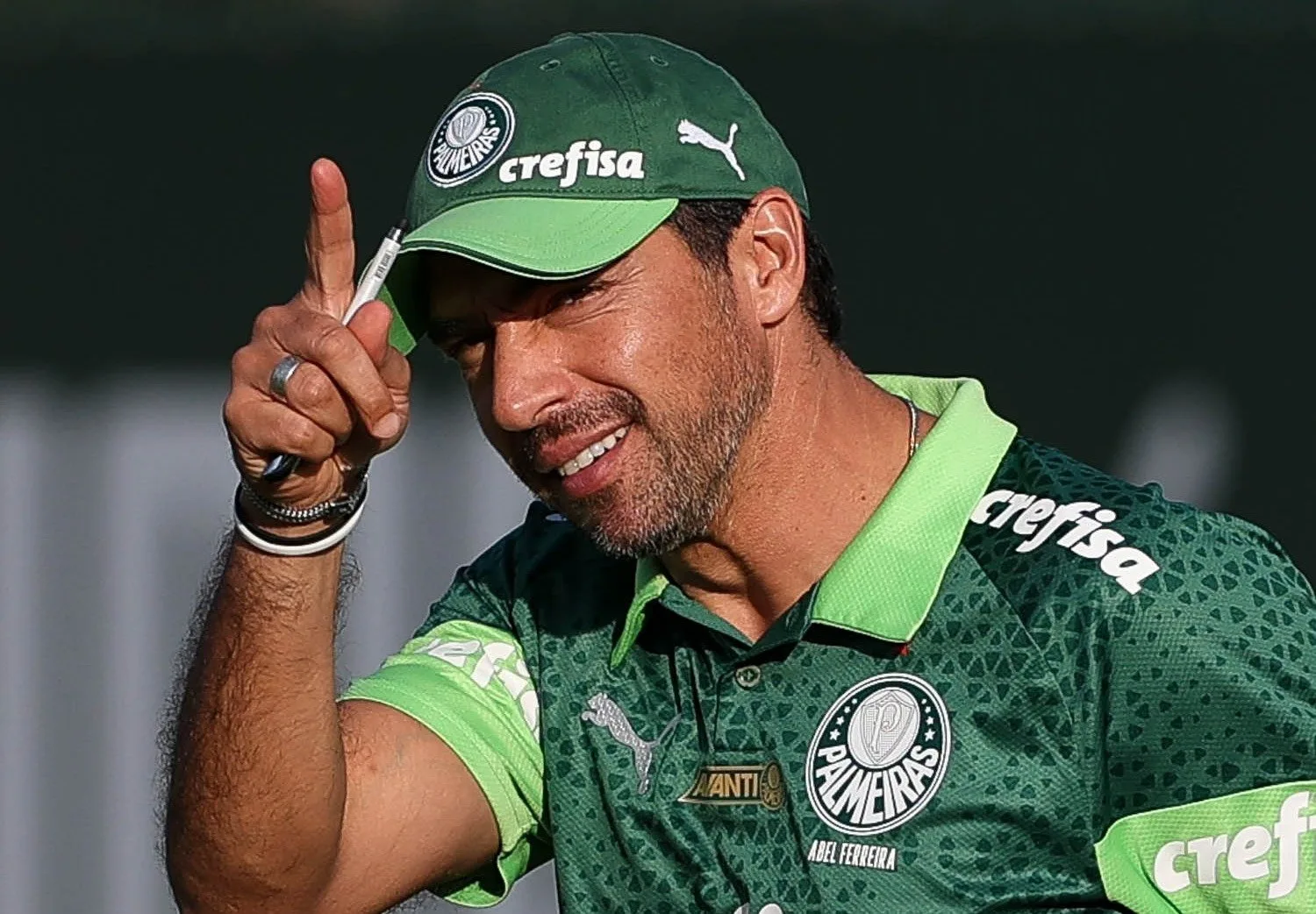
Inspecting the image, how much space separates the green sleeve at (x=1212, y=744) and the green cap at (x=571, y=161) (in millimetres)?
651

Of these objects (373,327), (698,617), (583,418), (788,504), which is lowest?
(698,617)

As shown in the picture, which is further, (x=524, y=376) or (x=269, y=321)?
(x=524, y=376)

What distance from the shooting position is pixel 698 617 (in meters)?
2.61

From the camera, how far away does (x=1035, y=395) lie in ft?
14.3

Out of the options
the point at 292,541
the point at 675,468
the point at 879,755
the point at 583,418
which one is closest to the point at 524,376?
the point at 583,418

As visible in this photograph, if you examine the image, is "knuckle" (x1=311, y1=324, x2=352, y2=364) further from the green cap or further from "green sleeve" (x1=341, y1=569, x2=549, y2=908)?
"green sleeve" (x1=341, y1=569, x2=549, y2=908)

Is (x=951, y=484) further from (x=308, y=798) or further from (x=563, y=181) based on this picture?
(x=308, y=798)

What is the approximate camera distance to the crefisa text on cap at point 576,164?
2.50 meters

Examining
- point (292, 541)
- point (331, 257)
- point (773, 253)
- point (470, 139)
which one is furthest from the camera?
point (773, 253)

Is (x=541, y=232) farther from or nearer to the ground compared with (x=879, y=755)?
farther from the ground

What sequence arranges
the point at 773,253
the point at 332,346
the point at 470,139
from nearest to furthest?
the point at 332,346
the point at 470,139
the point at 773,253

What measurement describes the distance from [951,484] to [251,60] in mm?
2382

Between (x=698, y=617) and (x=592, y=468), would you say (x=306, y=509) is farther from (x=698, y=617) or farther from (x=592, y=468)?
(x=698, y=617)

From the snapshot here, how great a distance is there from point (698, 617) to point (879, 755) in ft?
0.92
